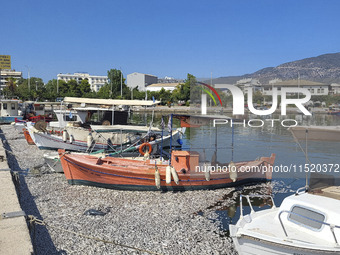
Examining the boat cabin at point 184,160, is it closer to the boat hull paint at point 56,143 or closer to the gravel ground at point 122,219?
the gravel ground at point 122,219

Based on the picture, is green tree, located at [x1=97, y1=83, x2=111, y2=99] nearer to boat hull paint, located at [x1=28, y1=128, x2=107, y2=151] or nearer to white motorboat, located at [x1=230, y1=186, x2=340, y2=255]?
boat hull paint, located at [x1=28, y1=128, x2=107, y2=151]

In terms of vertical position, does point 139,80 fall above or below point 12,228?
above

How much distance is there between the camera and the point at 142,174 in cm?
1492

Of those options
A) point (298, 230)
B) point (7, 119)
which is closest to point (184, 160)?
point (298, 230)

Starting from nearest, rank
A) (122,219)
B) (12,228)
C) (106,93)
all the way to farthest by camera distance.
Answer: (12,228), (122,219), (106,93)

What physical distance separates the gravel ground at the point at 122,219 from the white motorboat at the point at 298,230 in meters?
1.90

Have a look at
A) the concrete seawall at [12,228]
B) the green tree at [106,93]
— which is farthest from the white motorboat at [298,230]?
the green tree at [106,93]

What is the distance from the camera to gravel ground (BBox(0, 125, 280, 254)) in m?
9.53

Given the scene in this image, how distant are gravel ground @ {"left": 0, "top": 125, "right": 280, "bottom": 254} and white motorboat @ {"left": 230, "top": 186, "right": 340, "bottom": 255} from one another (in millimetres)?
1900

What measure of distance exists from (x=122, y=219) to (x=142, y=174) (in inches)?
136

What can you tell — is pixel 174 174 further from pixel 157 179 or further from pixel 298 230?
pixel 298 230

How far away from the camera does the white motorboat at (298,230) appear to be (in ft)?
23.5

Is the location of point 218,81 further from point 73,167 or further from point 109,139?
point 109,139

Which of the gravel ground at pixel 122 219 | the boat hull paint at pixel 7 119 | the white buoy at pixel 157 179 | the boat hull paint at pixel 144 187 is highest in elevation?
the boat hull paint at pixel 7 119
